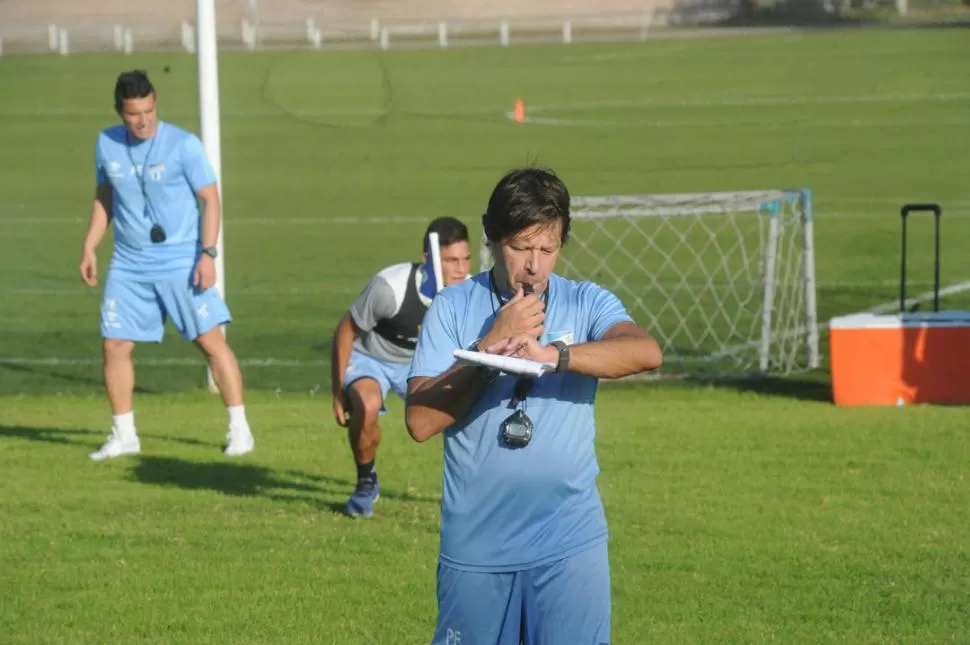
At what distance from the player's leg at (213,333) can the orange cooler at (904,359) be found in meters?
4.17

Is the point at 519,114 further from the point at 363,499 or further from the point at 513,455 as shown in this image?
the point at 513,455

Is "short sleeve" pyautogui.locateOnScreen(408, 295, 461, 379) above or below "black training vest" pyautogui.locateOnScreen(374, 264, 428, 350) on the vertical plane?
above

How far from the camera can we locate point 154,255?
11.0 m

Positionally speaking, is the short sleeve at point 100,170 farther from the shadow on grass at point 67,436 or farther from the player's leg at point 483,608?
the player's leg at point 483,608

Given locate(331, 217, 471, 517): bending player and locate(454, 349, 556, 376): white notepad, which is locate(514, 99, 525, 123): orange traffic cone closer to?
locate(331, 217, 471, 517): bending player

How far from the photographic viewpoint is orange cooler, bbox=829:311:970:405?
40.6 ft

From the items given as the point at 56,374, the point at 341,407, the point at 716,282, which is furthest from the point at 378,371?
the point at 716,282

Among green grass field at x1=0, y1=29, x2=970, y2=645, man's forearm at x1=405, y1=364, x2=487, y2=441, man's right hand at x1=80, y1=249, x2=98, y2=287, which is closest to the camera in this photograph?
man's forearm at x1=405, y1=364, x2=487, y2=441

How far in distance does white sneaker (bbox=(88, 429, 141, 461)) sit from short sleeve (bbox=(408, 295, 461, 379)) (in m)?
6.62

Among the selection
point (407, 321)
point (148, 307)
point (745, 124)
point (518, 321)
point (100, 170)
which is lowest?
point (148, 307)

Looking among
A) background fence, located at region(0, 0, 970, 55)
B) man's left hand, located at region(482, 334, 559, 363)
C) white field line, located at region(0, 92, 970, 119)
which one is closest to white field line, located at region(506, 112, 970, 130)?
white field line, located at region(0, 92, 970, 119)

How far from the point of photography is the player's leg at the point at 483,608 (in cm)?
483

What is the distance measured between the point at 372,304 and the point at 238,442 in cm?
267

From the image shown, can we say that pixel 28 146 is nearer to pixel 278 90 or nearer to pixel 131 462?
pixel 278 90
